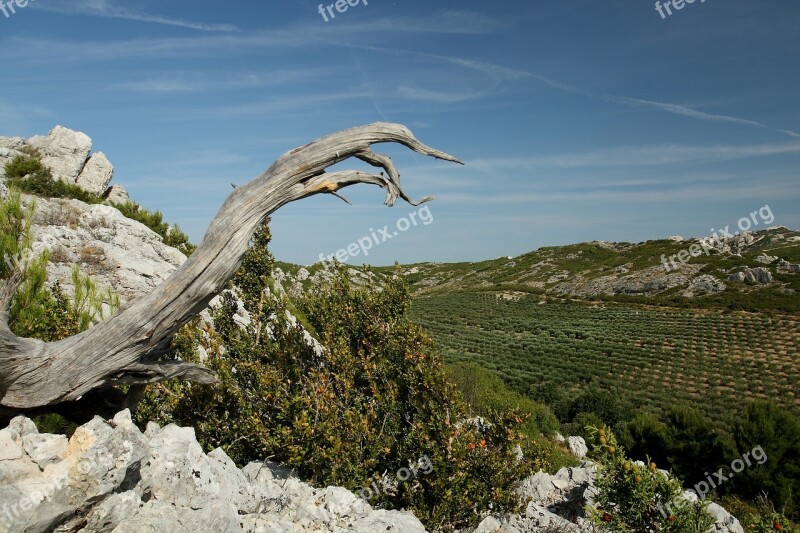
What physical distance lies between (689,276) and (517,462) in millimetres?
91317

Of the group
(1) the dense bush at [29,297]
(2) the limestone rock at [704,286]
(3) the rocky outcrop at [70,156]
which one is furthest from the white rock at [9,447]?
(2) the limestone rock at [704,286]

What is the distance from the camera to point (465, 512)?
7.10 m

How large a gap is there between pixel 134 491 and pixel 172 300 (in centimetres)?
195

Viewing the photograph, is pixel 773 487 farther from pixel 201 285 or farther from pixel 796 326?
pixel 796 326

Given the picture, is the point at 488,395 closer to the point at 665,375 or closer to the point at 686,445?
the point at 686,445

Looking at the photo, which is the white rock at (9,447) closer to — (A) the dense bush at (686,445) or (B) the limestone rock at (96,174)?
(B) the limestone rock at (96,174)

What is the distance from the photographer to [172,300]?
5211 millimetres

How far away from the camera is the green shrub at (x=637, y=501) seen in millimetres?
5832

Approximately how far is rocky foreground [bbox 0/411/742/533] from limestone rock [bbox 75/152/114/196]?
2018 centimetres

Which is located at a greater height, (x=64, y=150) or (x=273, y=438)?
(x=64, y=150)

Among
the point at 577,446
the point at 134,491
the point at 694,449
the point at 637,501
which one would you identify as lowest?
the point at 577,446

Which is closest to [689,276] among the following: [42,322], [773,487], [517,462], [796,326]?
[796,326]

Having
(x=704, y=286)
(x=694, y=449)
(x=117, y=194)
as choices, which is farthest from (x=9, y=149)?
(x=704, y=286)

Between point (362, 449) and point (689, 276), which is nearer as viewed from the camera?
point (362, 449)
